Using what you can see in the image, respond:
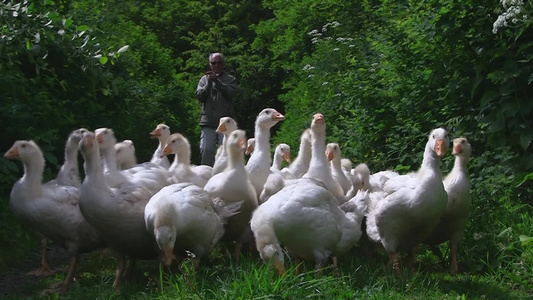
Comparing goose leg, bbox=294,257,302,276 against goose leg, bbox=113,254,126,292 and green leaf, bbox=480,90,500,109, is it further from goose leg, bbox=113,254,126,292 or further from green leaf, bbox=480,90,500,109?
green leaf, bbox=480,90,500,109

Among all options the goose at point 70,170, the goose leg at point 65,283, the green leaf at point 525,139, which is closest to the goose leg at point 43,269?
the goose at point 70,170

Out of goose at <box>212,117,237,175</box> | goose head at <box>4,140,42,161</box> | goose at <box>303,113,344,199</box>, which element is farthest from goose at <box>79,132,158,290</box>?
goose at <box>212,117,237,175</box>

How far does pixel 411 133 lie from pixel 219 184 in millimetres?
3771

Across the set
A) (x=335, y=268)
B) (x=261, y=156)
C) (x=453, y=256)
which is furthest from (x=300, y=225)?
(x=261, y=156)

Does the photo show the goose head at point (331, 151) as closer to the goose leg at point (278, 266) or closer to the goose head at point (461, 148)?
the goose head at point (461, 148)

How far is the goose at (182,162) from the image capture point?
8422mm

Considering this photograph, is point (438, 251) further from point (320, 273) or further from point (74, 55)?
point (74, 55)

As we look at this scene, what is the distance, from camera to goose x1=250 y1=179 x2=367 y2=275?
20.4ft

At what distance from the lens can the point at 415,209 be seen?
644 cm

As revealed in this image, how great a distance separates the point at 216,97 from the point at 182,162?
3.33m

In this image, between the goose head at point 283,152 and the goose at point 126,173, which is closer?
the goose at point 126,173

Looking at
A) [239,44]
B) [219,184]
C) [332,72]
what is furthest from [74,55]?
[239,44]

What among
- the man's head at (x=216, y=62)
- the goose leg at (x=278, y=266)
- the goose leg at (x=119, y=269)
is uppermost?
the man's head at (x=216, y=62)

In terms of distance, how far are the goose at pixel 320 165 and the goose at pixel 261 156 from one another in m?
0.53
